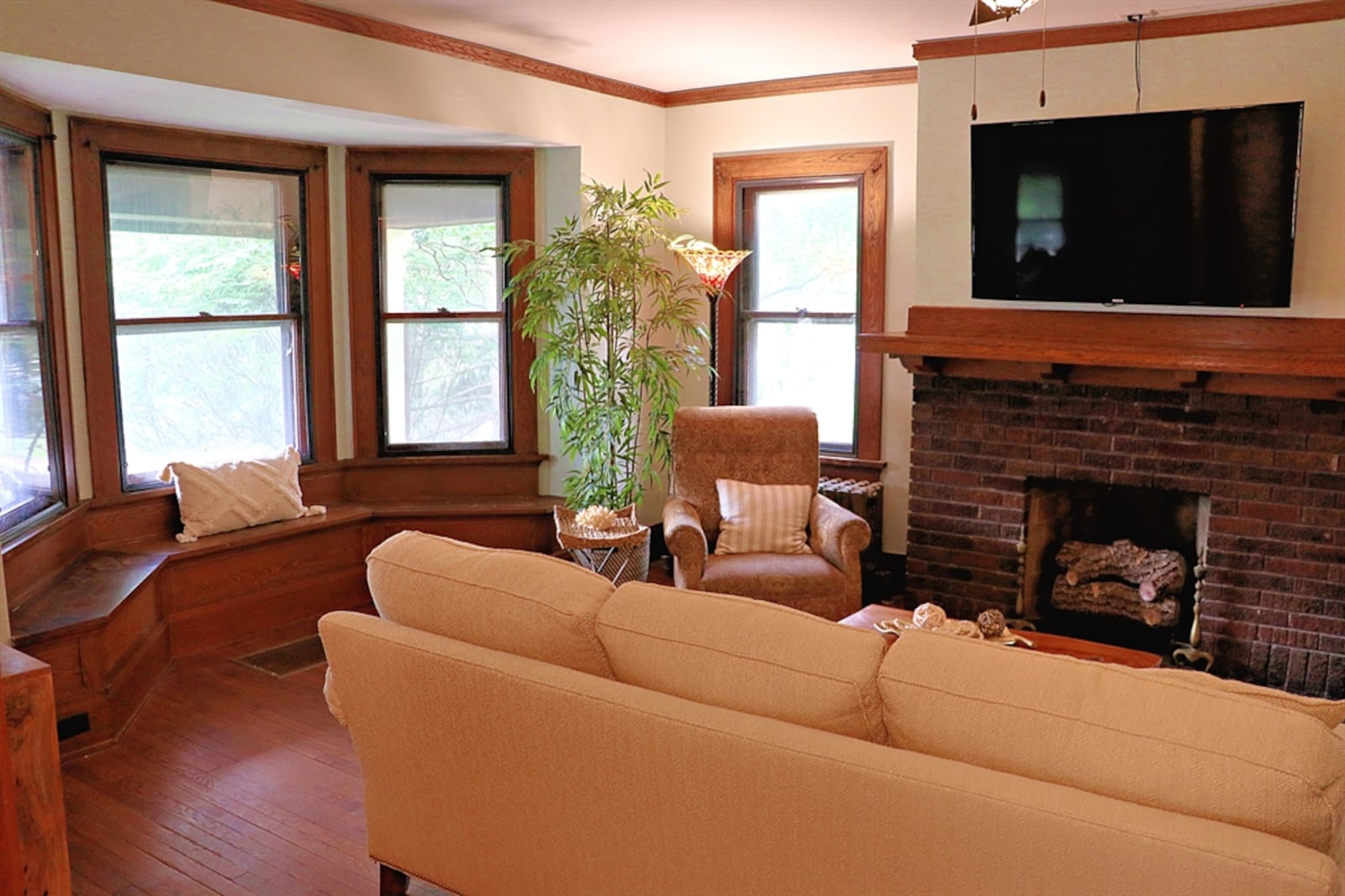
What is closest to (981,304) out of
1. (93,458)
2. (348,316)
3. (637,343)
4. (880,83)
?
(880,83)

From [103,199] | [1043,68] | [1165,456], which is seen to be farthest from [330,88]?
[1165,456]

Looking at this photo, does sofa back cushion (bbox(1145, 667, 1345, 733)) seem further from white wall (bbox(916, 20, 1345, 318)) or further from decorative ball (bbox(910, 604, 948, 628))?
white wall (bbox(916, 20, 1345, 318))

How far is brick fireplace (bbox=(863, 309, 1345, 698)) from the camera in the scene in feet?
13.6

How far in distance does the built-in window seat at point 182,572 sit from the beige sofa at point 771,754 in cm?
132

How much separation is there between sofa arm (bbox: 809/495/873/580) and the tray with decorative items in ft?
2.80

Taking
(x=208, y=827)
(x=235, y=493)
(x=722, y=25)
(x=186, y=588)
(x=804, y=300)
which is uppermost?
(x=722, y=25)

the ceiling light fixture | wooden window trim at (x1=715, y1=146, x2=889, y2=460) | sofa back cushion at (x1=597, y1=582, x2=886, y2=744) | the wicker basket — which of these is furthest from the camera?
wooden window trim at (x1=715, y1=146, x2=889, y2=460)

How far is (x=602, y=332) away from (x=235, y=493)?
1.73 metres

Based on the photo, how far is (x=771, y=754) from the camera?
6.38 ft

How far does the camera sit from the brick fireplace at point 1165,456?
13.6 feet

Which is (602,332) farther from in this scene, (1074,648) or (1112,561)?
(1074,648)

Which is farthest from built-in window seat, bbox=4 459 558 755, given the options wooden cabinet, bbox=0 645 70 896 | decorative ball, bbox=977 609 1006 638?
decorative ball, bbox=977 609 1006 638

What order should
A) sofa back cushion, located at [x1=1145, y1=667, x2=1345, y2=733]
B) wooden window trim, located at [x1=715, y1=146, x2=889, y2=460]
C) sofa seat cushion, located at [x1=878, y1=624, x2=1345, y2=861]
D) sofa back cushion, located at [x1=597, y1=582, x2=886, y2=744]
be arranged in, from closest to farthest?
sofa seat cushion, located at [x1=878, y1=624, x2=1345, y2=861]
sofa back cushion, located at [x1=1145, y1=667, x2=1345, y2=733]
sofa back cushion, located at [x1=597, y1=582, x2=886, y2=744]
wooden window trim, located at [x1=715, y1=146, x2=889, y2=460]

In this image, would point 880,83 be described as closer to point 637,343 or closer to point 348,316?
point 637,343
